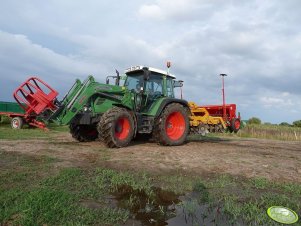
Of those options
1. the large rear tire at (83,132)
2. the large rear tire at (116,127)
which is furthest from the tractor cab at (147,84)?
the large rear tire at (83,132)

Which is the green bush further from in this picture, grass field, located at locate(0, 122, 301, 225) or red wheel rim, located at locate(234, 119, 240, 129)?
grass field, located at locate(0, 122, 301, 225)

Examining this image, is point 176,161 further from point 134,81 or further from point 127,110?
point 134,81

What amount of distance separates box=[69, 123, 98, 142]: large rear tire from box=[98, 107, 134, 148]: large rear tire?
193 centimetres

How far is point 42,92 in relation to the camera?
9.58m

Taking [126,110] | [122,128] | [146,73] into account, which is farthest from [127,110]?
[146,73]

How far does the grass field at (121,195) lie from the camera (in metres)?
3.73

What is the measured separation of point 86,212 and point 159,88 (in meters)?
7.87

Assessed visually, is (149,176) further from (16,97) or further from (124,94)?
(16,97)

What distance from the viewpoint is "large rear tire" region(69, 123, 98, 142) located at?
10.8 meters

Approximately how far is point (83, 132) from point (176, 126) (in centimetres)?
338

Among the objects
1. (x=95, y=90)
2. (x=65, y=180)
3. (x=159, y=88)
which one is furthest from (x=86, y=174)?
(x=159, y=88)

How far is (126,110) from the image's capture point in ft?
31.6

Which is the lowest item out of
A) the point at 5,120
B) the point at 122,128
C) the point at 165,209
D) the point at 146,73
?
the point at 165,209

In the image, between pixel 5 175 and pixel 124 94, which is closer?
pixel 5 175
